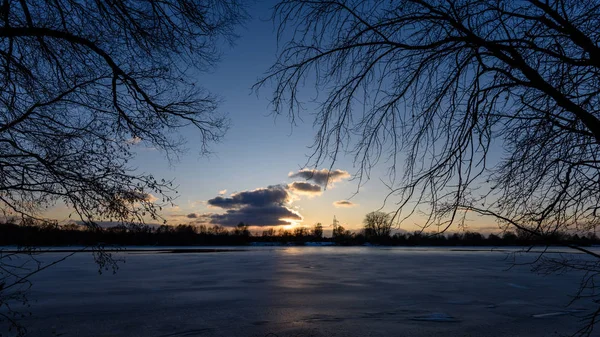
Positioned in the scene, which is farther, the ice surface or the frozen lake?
the ice surface

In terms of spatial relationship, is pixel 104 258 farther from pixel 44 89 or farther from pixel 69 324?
pixel 69 324

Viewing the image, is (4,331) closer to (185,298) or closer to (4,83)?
(185,298)

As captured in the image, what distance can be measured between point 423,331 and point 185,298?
532 cm

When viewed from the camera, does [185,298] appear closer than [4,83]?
No

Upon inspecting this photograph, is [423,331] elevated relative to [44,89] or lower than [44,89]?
lower

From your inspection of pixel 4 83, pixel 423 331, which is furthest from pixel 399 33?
pixel 423 331

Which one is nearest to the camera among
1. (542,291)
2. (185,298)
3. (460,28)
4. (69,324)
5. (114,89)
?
(460,28)

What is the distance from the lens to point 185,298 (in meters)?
8.52

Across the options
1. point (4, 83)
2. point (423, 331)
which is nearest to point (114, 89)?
point (4, 83)

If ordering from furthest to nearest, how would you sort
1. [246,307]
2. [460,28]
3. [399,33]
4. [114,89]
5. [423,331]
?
[246,307], [423,331], [114,89], [399,33], [460,28]

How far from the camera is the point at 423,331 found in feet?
18.6

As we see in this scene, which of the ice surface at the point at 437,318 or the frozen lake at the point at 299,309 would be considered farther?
the ice surface at the point at 437,318

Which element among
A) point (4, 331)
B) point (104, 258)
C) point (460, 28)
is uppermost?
point (460, 28)

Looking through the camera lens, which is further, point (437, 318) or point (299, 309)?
point (299, 309)
